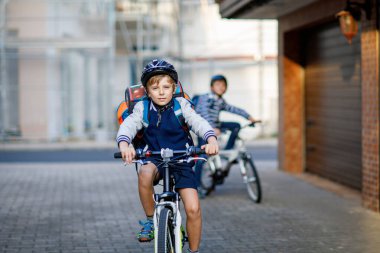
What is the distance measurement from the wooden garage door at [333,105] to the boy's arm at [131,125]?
6040 millimetres

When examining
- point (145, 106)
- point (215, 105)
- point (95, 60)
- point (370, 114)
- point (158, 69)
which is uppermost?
point (95, 60)

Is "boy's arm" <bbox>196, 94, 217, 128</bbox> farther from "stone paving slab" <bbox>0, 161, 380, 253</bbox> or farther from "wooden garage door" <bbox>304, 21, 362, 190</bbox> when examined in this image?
"wooden garage door" <bbox>304, 21, 362, 190</bbox>

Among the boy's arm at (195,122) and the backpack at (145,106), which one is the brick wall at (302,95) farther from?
the boy's arm at (195,122)

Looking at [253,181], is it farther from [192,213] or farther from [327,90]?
[192,213]

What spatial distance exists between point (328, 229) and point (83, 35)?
64.8 ft

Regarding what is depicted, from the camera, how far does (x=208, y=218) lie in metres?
9.28

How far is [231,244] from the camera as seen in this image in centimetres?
770

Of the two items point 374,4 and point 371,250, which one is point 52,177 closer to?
point 374,4

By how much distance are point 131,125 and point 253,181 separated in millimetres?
4884

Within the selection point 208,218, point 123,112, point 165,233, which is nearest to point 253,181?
point 208,218

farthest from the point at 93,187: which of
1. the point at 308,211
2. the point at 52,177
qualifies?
the point at 308,211

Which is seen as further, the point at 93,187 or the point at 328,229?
the point at 93,187

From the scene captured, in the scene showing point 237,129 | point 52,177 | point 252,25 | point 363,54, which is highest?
point 252,25

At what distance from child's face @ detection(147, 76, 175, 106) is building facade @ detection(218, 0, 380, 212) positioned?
168 inches
